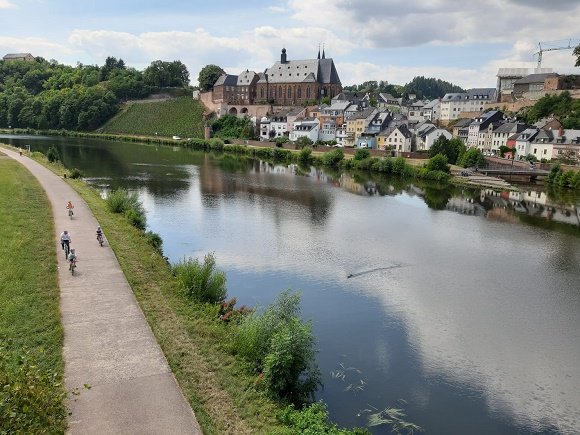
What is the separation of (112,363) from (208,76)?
91.8 m

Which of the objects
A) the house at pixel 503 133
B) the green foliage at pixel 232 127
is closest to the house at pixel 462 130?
the house at pixel 503 133

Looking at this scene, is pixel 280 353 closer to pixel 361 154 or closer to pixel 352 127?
pixel 361 154

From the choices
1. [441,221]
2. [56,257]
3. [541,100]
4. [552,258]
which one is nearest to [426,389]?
[56,257]

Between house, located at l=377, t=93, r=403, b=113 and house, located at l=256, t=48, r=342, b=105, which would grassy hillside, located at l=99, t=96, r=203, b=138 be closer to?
house, located at l=256, t=48, r=342, b=105

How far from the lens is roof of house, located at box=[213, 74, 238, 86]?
297ft

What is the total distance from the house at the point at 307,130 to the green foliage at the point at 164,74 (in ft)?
145

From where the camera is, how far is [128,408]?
8.14 m

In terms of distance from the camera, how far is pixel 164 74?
106 metres

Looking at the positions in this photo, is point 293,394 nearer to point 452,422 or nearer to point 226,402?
point 226,402

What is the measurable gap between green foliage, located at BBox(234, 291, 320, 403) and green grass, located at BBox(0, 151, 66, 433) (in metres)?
3.75

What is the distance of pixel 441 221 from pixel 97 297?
73.5ft

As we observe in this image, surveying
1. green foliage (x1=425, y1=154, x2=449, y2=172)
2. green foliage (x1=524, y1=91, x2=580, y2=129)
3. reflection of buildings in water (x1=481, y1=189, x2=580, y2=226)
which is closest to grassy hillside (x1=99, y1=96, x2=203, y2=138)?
green foliage (x1=425, y1=154, x2=449, y2=172)

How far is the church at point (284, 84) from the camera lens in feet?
284

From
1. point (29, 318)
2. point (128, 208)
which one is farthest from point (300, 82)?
point (29, 318)
